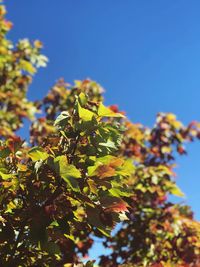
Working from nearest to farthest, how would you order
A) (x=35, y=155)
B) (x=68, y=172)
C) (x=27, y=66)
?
(x=68, y=172) < (x=35, y=155) < (x=27, y=66)

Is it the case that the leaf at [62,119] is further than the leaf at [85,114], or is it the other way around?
the leaf at [62,119]

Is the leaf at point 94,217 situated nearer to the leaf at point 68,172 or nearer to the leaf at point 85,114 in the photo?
the leaf at point 68,172

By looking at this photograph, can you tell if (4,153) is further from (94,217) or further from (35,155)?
(94,217)

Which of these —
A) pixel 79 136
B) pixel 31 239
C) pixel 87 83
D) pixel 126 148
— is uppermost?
pixel 87 83

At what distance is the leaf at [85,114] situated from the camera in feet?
7.26

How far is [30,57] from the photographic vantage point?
11.0m

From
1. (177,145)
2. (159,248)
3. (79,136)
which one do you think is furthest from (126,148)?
(79,136)

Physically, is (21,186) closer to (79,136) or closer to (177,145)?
(79,136)

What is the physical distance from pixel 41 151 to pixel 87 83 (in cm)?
742

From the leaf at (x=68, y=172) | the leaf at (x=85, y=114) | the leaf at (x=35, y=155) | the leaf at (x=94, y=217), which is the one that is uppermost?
the leaf at (x=85, y=114)

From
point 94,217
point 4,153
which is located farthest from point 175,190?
point 4,153

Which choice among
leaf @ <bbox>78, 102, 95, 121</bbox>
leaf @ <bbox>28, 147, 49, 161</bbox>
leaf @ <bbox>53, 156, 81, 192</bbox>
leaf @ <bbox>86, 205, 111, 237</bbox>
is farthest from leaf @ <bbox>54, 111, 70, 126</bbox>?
leaf @ <bbox>86, 205, 111, 237</bbox>

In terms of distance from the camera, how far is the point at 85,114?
7.33 ft

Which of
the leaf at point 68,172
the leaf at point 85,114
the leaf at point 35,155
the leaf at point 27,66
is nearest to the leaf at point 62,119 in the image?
the leaf at point 85,114
